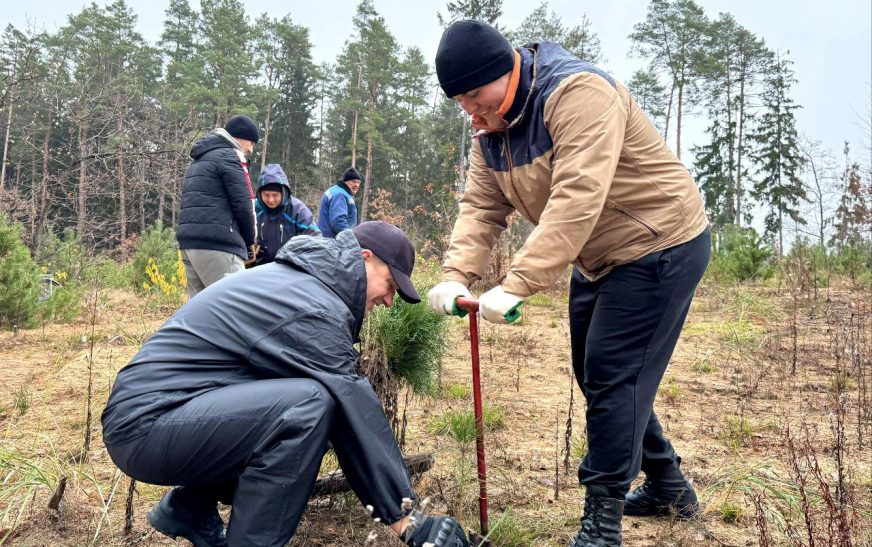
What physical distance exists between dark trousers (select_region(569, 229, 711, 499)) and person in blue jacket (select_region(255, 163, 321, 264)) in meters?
3.88

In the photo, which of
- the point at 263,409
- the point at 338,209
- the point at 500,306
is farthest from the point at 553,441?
the point at 338,209

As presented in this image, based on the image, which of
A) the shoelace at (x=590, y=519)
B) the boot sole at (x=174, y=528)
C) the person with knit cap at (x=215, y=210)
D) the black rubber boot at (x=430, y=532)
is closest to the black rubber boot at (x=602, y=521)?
the shoelace at (x=590, y=519)

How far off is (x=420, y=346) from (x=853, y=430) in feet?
8.93

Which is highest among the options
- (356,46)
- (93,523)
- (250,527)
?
(356,46)

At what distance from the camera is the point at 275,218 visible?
5621 millimetres

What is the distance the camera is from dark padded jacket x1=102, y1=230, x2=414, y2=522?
1932 millimetres

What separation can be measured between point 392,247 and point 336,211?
4976mm

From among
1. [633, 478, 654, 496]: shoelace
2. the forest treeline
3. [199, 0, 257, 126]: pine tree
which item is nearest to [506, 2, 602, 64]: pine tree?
the forest treeline

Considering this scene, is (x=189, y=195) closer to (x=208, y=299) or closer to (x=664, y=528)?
(x=208, y=299)

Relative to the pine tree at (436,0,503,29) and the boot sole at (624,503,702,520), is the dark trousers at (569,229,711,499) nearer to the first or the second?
the boot sole at (624,503,702,520)

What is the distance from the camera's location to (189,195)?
462cm

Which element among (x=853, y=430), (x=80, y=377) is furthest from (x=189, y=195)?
(x=853, y=430)

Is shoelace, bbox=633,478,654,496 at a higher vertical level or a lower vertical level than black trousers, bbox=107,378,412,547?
lower

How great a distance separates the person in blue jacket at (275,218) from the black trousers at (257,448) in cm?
371
